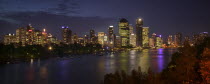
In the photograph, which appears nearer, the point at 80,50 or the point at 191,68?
the point at 191,68

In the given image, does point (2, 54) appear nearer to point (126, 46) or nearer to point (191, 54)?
point (191, 54)

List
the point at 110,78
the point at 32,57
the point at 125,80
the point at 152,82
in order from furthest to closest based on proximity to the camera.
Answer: the point at 32,57 → the point at 110,78 → the point at 125,80 → the point at 152,82

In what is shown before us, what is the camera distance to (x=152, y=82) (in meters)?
8.20

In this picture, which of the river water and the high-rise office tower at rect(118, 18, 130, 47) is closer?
the river water

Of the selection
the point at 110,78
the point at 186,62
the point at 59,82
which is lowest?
the point at 59,82

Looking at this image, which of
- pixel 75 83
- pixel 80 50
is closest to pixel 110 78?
pixel 75 83

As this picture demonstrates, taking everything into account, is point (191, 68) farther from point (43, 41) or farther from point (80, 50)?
point (43, 41)

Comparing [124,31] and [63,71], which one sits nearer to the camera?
[63,71]

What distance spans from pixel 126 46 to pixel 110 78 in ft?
401

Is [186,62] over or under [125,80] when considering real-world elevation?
over

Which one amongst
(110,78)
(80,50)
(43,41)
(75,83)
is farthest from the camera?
(43,41)

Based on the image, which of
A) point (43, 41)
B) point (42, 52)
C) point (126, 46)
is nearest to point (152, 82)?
point (42, 52)

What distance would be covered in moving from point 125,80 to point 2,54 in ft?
118

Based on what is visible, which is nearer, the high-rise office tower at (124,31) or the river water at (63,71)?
the river water at (63,71)
